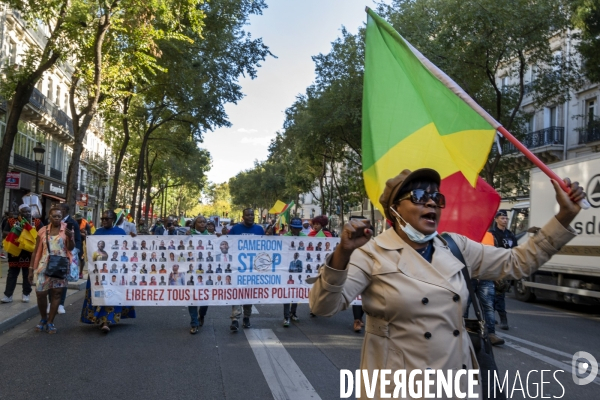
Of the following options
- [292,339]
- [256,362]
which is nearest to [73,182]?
[292,339]

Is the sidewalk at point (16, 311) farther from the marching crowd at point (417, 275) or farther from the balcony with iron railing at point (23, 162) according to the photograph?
the balcony with iron railing at point (23, 162)

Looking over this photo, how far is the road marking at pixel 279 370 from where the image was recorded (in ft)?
19.1

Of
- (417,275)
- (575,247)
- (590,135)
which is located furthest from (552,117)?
(417,275)

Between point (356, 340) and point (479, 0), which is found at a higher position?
point (479, 0)

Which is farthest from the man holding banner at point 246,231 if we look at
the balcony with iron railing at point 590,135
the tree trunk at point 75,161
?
the balcony with iron railing at point 590,135

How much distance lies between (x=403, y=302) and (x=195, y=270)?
24.8 ft

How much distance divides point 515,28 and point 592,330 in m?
12.3

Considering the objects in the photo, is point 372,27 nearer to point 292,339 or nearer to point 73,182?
point 292,339

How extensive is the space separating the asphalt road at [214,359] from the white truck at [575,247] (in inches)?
78.7

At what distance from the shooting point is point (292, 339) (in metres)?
8.73

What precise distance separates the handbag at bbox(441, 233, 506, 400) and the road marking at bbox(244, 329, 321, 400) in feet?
9.60

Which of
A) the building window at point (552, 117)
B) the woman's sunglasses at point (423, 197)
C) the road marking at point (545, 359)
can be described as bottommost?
the road marking at point (545, 359)

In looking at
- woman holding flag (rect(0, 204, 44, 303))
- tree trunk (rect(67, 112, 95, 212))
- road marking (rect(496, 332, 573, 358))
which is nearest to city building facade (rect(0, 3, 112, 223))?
tree trunk (rect(67, 112, 95, 212))

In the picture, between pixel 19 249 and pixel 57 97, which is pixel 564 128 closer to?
pixel 19 249
